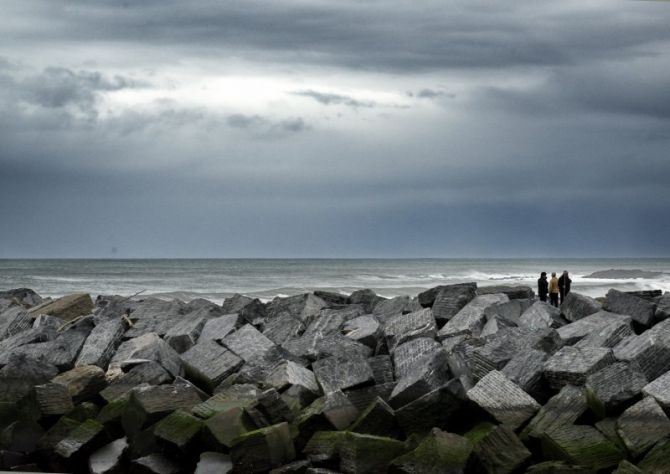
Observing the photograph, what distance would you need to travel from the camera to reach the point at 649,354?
8.69m

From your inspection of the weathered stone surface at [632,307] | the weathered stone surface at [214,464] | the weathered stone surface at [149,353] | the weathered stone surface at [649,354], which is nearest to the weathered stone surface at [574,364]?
the weathered stone surface at [649,354]

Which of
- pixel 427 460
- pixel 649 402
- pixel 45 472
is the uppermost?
pixel 649 402

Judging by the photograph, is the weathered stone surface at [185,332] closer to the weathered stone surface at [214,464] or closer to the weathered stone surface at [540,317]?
the weathered stone surface at [214,464]

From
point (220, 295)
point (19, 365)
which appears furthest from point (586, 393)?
point (220, 295)

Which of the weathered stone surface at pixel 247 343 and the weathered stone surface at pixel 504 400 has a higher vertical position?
the weathered stone surface at pixel 247 343

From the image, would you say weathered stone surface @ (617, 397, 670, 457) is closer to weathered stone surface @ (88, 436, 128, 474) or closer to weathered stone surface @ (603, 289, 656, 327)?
weathered stone surface @ (603, 289, 656, 327)

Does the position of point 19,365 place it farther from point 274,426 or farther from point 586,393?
point 586,393

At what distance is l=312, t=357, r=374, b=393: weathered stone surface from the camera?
8570mm

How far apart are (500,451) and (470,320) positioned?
3.47 m

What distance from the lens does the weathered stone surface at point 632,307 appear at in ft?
34.7

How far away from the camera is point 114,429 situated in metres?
8.73

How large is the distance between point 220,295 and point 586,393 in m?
28.8

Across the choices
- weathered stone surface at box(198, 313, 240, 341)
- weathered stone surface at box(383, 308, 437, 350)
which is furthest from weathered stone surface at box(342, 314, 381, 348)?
weathered stone surface at box(198, 313, 240, 341)

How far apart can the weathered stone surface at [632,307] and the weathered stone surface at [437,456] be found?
4105 mm
